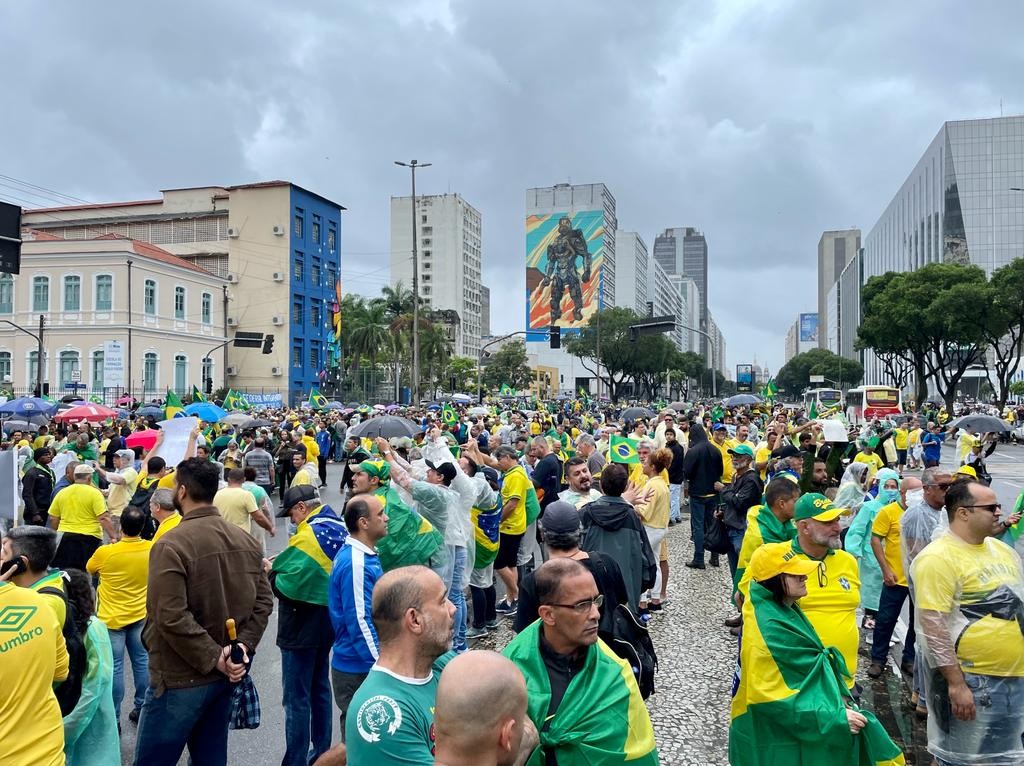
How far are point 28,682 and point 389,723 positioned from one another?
1.50m

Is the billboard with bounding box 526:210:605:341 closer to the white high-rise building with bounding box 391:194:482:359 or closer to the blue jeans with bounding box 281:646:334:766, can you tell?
the white high-rise building with bounding box 391:194:482:359

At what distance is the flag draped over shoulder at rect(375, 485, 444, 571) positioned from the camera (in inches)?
198

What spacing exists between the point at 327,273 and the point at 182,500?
205ft

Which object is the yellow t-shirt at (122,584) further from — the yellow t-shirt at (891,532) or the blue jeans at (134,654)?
the yellow t-shirt at (891,532)

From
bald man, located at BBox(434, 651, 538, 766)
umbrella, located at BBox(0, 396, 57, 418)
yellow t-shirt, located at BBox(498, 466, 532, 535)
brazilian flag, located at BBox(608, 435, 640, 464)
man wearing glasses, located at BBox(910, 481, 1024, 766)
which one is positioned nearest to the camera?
bald man, located at BBox(434, 651, 538, 766)

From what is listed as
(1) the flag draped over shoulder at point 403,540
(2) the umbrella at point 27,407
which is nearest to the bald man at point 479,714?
(1) the flag draped over shoulder at point 403,540

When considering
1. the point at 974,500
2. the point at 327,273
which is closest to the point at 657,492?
the point at 974,500

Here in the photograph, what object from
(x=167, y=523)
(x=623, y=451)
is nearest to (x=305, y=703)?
(x=167, y=523)

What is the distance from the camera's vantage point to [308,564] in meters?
4.60

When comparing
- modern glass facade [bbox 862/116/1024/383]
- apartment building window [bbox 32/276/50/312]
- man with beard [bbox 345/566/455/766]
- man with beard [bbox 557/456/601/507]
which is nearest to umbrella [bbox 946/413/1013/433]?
man with beard [bbox 557/456/601/507]

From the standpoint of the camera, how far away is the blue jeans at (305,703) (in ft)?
14.7

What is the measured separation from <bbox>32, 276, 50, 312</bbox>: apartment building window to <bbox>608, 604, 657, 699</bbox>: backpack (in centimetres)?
5079

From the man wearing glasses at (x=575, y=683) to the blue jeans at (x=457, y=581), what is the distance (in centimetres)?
305

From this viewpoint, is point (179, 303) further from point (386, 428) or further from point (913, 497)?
point (913, 497)
